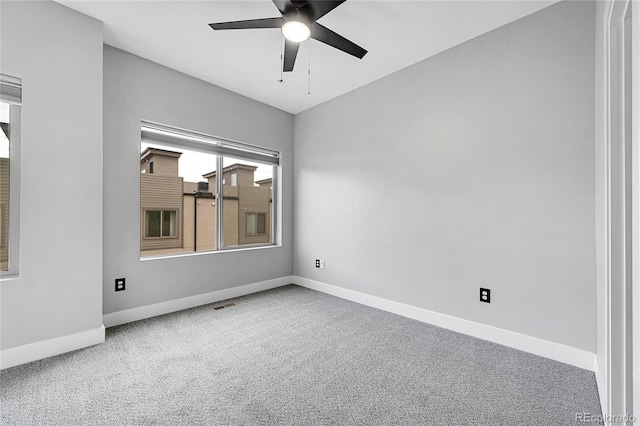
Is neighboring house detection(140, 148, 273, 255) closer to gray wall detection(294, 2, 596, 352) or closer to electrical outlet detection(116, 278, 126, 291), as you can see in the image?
electrical outlet detection(116, 278, 126, 291)

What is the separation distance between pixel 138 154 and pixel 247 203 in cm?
146

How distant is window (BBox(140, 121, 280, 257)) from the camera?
301 centimetres

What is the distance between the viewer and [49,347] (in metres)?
2.09

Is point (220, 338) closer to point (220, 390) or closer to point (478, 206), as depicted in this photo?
point (220, 390)

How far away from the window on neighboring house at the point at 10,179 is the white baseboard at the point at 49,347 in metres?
0.54

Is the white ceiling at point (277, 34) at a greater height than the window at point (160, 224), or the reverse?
the white ceiling at point (277, 34)

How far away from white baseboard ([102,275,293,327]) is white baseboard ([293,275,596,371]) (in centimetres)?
108

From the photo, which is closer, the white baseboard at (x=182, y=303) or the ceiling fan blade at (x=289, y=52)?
the ceiling fan blade at (x=289, y=52)

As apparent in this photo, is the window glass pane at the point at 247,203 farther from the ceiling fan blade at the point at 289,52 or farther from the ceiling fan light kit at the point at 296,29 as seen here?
the ceiling fan light kit at the point at 296,29

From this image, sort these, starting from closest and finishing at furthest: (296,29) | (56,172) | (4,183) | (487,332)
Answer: (296,29)
(4,183)
(56,172)
(487,332)

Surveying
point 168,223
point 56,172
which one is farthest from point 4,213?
point 168,223

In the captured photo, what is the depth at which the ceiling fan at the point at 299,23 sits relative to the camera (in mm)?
1728

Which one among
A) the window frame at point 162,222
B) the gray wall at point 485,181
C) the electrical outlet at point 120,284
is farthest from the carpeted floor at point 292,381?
the window frame at point 162,222

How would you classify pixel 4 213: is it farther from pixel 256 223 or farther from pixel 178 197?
pixel 256 223
